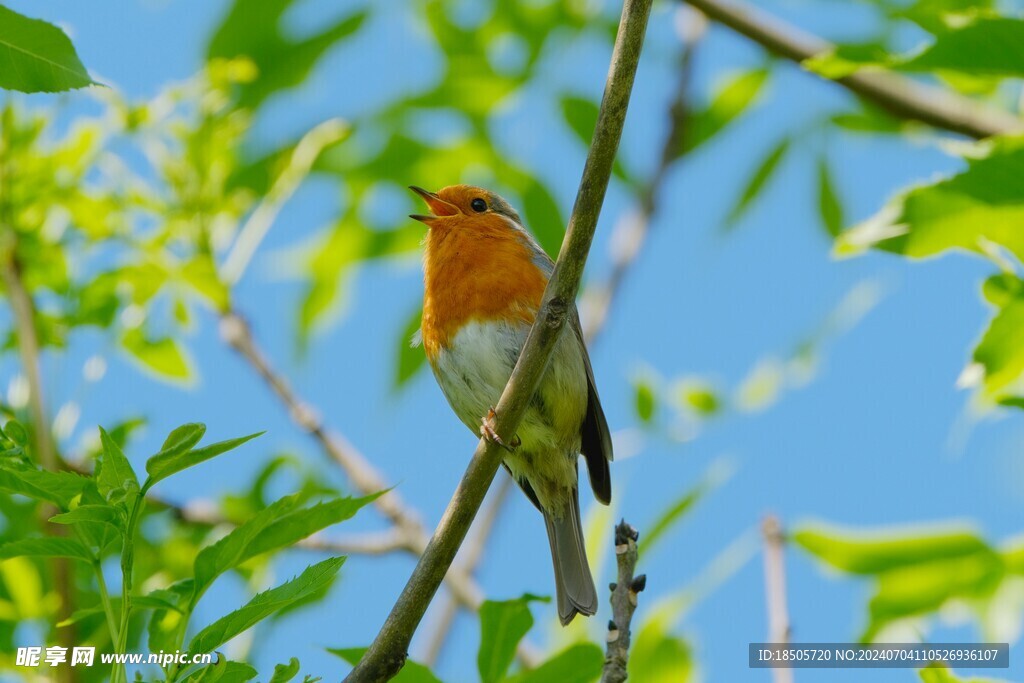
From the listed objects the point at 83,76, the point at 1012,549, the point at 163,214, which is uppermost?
the point at 163,214

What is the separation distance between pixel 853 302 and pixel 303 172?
247 cm

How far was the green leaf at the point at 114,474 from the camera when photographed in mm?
2332

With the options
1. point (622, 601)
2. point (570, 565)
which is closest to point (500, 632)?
point (622, 601)

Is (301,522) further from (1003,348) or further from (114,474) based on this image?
(1003,348)

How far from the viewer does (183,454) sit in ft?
7.45

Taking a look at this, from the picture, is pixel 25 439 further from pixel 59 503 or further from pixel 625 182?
pixel 625 182

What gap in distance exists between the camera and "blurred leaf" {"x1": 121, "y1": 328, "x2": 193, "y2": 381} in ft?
15.1

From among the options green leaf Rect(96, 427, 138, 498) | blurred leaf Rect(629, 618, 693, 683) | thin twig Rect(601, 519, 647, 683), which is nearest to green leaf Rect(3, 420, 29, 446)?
green leaf Rect(96, 427, 138, 498)

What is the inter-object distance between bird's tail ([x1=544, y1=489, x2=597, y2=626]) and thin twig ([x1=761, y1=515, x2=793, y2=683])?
1.10 metres

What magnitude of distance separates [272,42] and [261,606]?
10.6 feet

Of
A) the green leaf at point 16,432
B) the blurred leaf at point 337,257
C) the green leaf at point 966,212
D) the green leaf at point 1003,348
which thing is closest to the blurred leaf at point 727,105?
the blurred leaf at point 337,257

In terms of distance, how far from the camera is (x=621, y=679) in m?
2.71

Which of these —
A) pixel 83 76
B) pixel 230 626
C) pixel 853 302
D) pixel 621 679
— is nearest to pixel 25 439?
pixel 230 626

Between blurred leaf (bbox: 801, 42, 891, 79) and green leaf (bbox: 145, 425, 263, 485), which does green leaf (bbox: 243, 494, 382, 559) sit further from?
blurred leaf (bbox: 801, 42, 891, 79)
